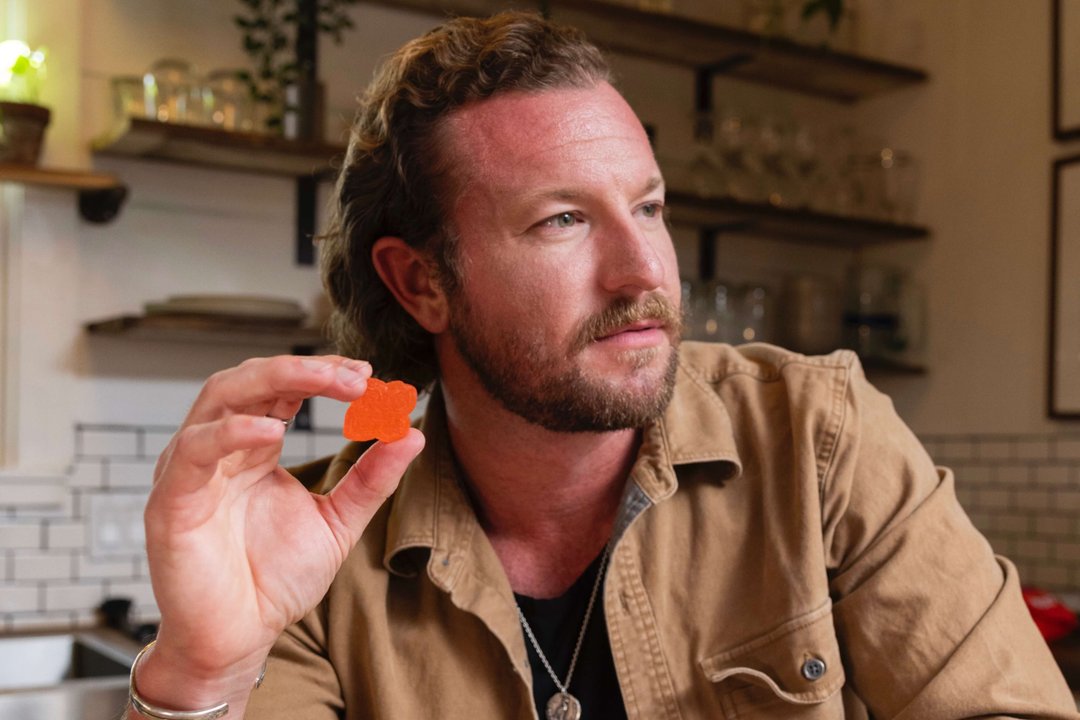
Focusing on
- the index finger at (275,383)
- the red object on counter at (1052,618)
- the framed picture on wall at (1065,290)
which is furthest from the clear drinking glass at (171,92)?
the framed picture on wall at (1065,290)

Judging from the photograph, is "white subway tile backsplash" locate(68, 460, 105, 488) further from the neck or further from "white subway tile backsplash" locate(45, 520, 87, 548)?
the neck

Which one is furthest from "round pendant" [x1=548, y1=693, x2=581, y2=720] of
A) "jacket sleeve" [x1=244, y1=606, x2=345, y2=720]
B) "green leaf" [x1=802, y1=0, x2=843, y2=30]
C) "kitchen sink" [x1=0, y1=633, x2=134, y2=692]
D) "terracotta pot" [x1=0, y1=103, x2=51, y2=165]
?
"green leaf" [x1=802, y1=0, x2=843, y2=30]

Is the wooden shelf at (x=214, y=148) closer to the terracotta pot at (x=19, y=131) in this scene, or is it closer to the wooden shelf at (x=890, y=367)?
the terracotta pot at (x=19, y=131)

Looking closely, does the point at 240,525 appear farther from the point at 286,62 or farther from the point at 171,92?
the point at 286,62

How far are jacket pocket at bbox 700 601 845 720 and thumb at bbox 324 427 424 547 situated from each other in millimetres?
486

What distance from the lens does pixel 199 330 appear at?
271 centimetres

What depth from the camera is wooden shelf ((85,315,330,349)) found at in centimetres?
264

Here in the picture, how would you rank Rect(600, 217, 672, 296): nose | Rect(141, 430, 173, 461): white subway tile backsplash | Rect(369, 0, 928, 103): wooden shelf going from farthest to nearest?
Rect(369, 0, 928, 103): wooden shelf < Rect(141, 430, 173, 461): white subway tile backsplash < Rect(600, 217, 672, 296): nose

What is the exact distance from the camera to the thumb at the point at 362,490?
49.1 inches

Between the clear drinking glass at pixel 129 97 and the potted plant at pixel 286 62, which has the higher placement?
the potted plant at pixel 286 62

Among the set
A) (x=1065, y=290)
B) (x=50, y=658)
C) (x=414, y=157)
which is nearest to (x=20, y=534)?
(x=50, y=658)

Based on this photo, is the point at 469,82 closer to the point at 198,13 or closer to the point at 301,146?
the point at 301,146

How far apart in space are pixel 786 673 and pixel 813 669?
34 millimetres

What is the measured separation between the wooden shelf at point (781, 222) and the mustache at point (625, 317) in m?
1.84
